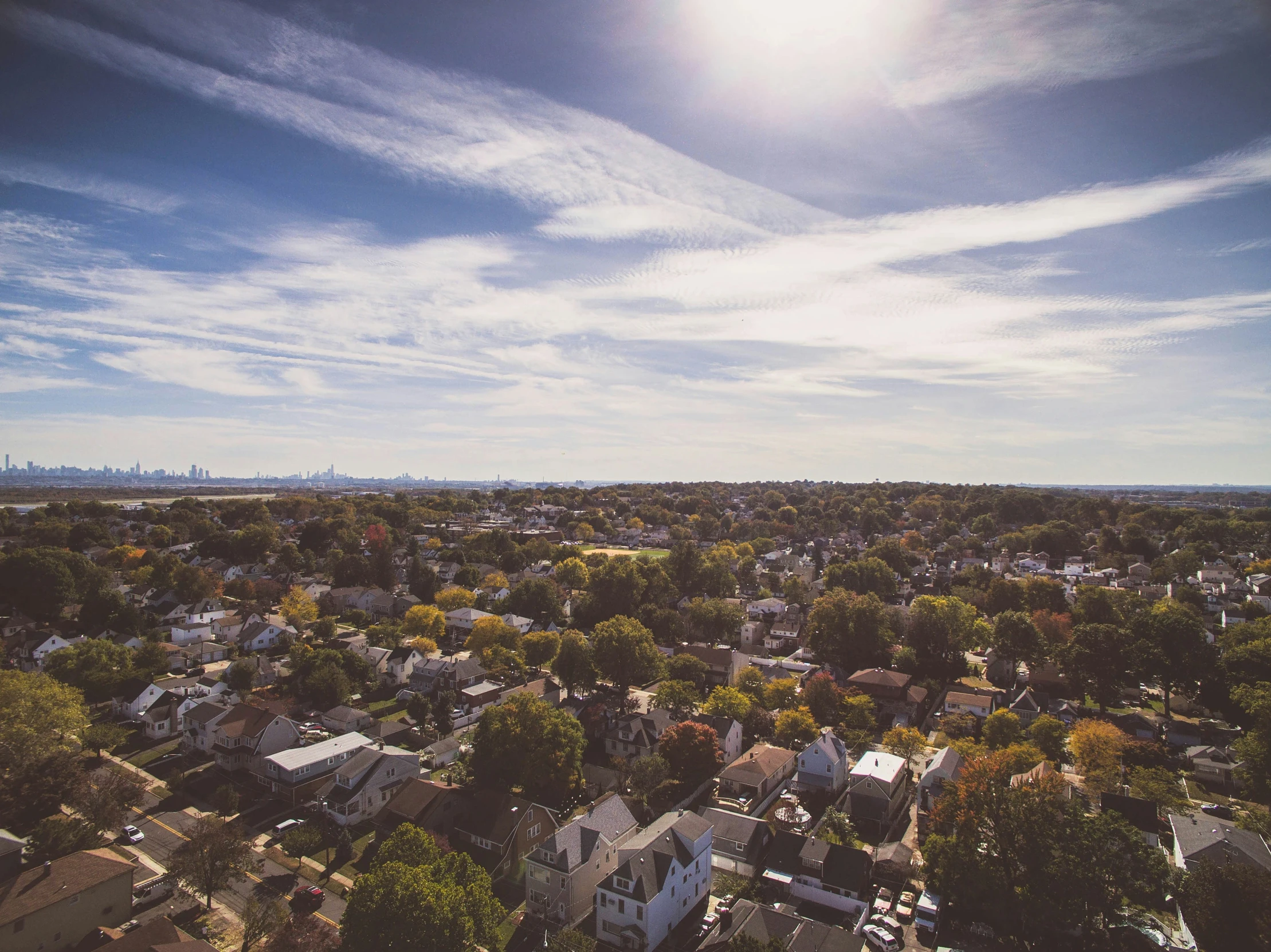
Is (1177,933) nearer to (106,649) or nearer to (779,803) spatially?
(779,803)

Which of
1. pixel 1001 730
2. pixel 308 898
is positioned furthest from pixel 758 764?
pixel 308 898

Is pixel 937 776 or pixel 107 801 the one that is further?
pixel 937 776

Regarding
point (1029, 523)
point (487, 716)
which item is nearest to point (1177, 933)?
point (487, 716)

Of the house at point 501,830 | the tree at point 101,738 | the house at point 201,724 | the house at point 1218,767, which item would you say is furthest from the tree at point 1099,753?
the tree at point 101,738

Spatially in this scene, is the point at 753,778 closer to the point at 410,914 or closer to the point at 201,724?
the point at 410,914

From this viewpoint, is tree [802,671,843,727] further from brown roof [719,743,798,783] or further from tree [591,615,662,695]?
tree [591,615,662,695]

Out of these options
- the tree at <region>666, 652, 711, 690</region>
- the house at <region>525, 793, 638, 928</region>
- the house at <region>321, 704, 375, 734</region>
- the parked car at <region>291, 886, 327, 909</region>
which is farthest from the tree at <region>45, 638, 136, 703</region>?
the tree at <region>666, 652, 711, 690</region>

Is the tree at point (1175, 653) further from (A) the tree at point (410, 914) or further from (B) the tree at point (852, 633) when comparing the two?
(A) the tree at point (410, 914)
